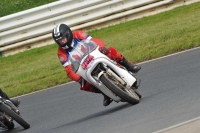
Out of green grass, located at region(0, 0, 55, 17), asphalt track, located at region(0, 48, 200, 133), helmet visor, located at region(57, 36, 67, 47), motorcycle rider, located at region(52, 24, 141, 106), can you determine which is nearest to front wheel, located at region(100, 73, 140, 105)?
asphalt track, located at region(0, 48, 200, 133)

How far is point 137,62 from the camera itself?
49.3 feet

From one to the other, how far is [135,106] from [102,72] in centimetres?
70

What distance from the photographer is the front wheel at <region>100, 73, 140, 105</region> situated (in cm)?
983

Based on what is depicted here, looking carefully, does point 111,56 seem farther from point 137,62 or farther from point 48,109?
point 137,62

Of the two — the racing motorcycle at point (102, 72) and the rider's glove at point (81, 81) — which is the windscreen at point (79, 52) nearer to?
the racing motorcycle at point (102, 72)

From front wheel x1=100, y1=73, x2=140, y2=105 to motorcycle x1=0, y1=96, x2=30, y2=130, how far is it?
55.5 inches

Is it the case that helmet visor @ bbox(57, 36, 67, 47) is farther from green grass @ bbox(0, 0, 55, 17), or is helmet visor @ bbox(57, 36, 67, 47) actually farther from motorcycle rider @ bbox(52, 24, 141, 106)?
green grass @ bbox(0, 0, 55, 17)

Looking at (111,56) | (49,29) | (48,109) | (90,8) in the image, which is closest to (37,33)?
(49,29)

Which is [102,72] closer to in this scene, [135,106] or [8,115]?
[135,106]

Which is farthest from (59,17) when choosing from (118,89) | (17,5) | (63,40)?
(118,89)

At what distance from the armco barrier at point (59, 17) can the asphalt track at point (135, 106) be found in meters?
4.58

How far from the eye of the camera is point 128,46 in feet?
54.9

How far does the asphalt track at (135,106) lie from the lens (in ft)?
28.3

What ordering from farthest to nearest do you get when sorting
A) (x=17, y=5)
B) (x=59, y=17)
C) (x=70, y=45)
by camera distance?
1. (x=17, y=5)
2. (x=59, y=17)
3. (x=70, y=45)
